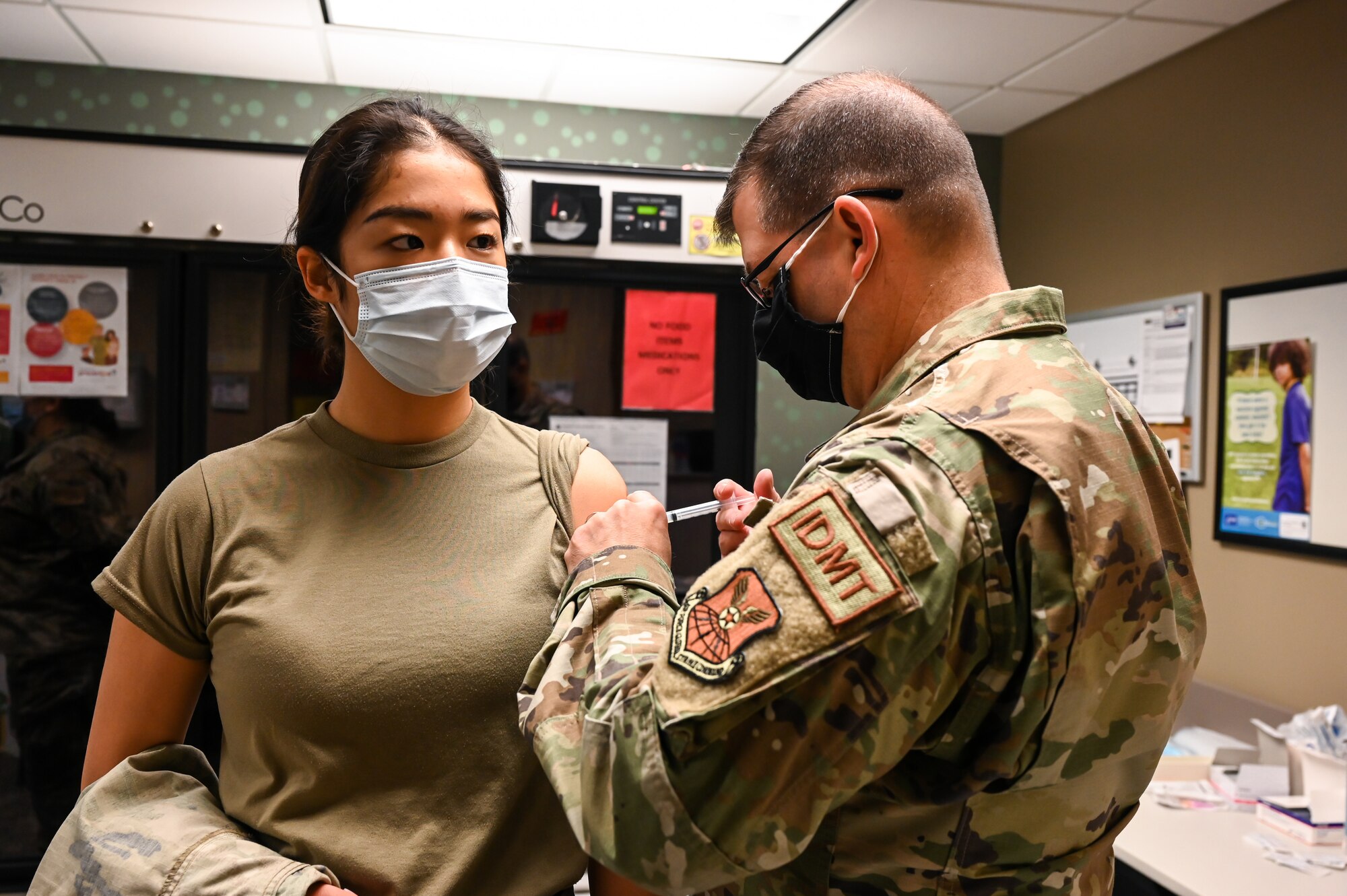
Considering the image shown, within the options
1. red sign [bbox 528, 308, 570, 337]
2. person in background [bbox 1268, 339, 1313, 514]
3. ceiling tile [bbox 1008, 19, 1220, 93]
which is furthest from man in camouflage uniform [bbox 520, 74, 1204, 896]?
ceiling tile [bbox 1008, 19, 1220, 93]

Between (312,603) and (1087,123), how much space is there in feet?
11.5

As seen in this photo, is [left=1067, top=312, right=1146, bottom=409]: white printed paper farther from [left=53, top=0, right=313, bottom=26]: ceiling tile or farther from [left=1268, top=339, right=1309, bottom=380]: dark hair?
[left=53, top=0, right=313, bottom=26]: ceiling tile

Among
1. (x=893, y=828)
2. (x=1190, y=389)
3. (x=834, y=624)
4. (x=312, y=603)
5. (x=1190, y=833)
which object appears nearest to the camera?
(x=834, y=624)

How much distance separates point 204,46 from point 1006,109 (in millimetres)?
3012

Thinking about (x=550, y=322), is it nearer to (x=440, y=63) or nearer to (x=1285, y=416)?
(x=440, y=63)

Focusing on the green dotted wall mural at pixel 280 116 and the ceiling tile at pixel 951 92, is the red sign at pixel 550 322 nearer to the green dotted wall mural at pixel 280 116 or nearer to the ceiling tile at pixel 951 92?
the green dotted wall mural at pixel 280 116

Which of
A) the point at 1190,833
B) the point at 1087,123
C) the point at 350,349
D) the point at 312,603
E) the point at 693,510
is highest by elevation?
the point at 1087,123

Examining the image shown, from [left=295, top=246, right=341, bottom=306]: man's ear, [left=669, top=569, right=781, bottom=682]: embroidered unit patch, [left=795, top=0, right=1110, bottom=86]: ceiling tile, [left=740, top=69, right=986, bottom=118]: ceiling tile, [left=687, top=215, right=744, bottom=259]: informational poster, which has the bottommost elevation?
[left=669, top=569, right=781, bottom=682]: embroidered unit patch

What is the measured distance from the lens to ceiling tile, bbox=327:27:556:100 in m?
3.13

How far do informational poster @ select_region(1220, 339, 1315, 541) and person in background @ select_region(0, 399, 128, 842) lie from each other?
3.15m

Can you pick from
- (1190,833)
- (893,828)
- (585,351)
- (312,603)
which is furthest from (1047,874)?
(585,351)

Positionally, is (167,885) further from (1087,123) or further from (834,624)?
(1087,123)

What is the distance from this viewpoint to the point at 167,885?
3.05ft

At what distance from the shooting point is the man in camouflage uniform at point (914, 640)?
0.70 meters
